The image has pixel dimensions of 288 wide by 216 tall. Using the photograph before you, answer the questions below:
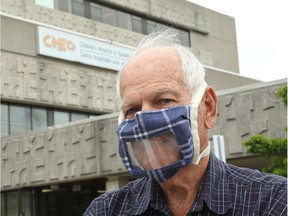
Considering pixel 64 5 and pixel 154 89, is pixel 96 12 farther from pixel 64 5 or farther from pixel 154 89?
pixel 154 89

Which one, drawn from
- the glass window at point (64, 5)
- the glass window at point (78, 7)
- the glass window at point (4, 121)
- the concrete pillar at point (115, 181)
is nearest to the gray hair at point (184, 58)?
the concrete pillar at point (115, 181)

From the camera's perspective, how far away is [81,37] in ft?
91.4

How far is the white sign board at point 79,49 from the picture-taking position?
26.3m

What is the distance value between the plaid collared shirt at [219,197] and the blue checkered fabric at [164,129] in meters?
0.12

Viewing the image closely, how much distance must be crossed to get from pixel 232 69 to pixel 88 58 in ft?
41.1

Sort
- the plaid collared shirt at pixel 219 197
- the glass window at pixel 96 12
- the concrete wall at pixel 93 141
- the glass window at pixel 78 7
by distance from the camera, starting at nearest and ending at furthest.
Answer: the plaid collared shirt at pixel 219 197, the concrete wall at pixel 93 141, the glass window at pixel 78 7, the glass window at pixel 96 12

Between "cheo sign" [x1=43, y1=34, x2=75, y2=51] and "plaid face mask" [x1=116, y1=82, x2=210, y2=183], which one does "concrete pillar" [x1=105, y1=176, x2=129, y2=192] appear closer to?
"cheo sign" [x1=43, y1=34, x2=75, y2=51]

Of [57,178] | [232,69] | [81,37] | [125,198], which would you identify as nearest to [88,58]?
[81,37]

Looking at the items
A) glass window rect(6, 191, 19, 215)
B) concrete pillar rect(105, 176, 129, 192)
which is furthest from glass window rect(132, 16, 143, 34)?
concrete pillar rect(105, 176, 129, 192)

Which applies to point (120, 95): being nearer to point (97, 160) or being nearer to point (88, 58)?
point (97, 160)

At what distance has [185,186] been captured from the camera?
200cm

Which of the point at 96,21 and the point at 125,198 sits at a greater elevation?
the point at 96,21

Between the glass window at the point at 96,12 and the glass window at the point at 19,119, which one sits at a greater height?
the glass window at the point at 96,12

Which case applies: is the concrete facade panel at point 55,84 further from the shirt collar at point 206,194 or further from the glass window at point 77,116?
the shirt collar at point 206,194
